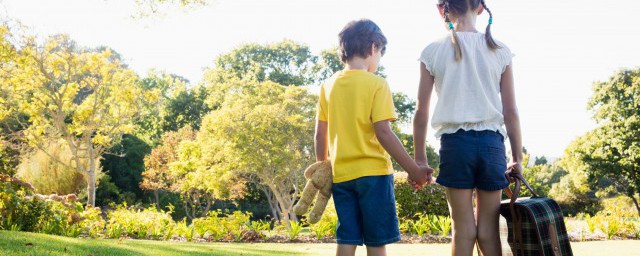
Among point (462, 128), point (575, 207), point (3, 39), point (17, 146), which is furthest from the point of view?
point (575, 207)

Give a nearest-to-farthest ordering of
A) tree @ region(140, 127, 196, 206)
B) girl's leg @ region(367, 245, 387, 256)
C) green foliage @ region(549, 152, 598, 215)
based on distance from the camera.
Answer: girl's leg @ region(367, 245, 387, 256) → tree @ region(140, 127, 196, 206) → green foliage @ region(549, 152, 598, 215)

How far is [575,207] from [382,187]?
2439 cm

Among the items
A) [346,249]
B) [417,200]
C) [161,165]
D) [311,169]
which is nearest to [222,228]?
[417,200]

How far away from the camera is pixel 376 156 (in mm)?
2766

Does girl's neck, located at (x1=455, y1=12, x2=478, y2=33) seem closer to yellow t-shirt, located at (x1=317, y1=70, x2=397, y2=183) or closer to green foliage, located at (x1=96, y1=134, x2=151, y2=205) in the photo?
yellow t-shirt, located at (x1=317, y1=70, x2=397, y2=183)

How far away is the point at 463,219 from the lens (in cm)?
258

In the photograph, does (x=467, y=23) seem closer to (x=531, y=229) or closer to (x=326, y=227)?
(x=531, y=229)

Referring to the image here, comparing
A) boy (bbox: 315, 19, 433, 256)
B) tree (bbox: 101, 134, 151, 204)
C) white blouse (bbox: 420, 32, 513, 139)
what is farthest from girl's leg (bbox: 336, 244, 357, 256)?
tree (bbox: 101, 134, 151, 204)

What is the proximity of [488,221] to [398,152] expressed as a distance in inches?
19.7

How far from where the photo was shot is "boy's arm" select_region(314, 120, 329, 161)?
2986 millimetres

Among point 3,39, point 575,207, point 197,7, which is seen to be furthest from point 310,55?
point 197,7

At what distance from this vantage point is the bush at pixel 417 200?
10.5 metres

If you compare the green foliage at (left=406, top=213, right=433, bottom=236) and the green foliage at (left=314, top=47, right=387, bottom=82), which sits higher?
the green foliage at (left=314, top=47, right=387, bottom=82)

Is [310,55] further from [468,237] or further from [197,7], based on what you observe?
[468,237]
